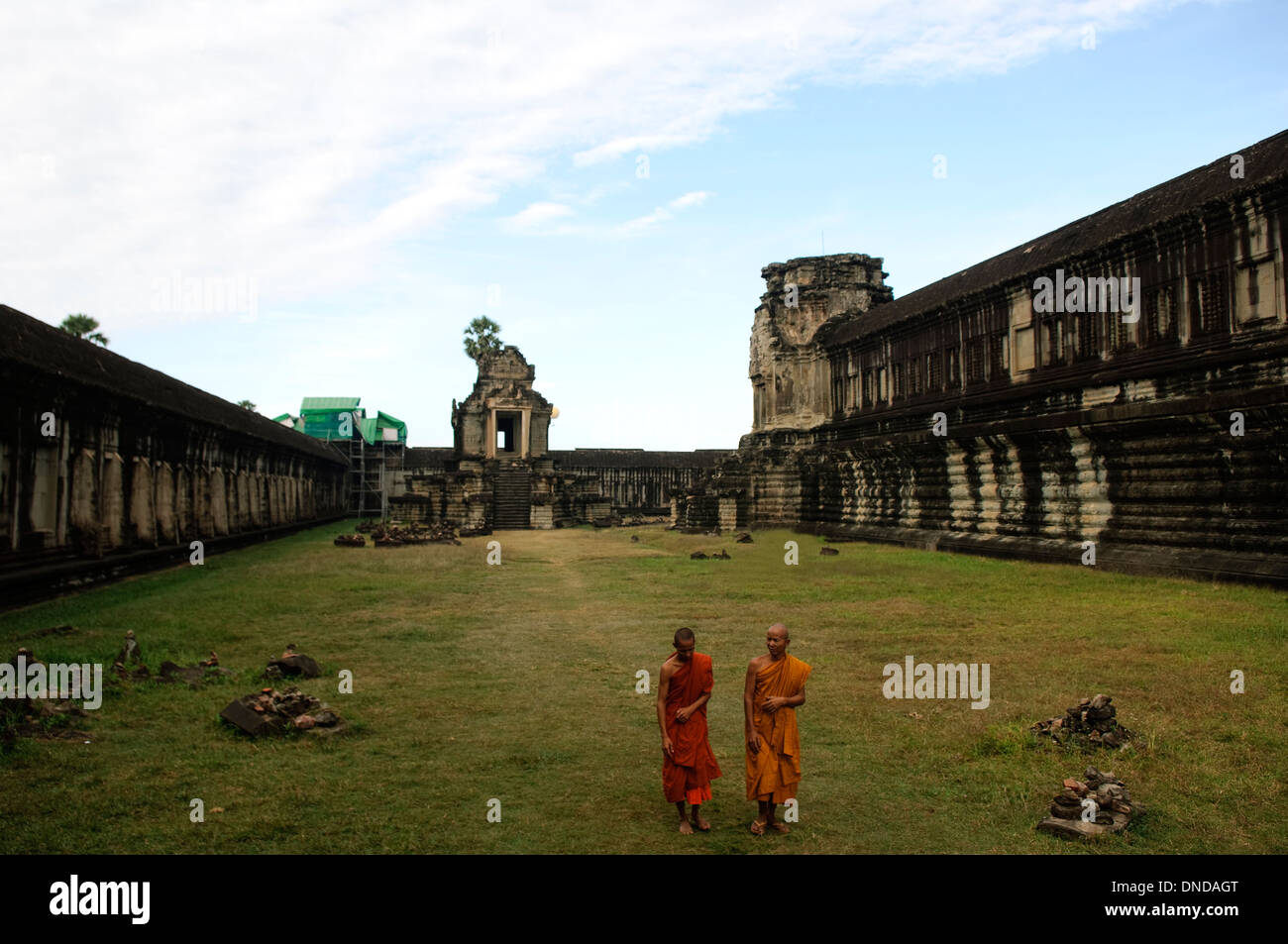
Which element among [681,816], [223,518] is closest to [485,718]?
[681,816]

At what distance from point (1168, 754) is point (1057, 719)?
803mm

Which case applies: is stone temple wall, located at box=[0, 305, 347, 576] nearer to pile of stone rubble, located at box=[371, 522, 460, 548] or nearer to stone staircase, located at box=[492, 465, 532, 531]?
pile of stone rubble, located at box=[371, 522, 460, 548]

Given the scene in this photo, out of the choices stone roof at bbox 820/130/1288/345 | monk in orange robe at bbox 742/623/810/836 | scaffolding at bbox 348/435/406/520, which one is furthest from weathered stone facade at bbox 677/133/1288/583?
scaffolding at bbox 348/435/406/520

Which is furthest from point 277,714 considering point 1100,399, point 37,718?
point 1100,399

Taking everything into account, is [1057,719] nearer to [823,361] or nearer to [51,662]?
[51,662]

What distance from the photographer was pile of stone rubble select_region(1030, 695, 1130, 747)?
6.67m

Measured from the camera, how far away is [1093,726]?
22.2ft

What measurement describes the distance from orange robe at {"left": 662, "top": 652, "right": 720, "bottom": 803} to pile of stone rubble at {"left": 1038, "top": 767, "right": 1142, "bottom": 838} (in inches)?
81.1

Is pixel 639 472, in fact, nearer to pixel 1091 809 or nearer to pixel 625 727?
pixel 625 727

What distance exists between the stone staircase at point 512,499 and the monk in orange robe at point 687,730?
37948mm

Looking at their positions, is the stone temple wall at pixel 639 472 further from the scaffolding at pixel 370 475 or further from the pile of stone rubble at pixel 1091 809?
the pile of stone rubble at pixel 1091 809

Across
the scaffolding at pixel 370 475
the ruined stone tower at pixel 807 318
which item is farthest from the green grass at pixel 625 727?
the scaffolding at pixel 370 475

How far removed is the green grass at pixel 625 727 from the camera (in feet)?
17.6
